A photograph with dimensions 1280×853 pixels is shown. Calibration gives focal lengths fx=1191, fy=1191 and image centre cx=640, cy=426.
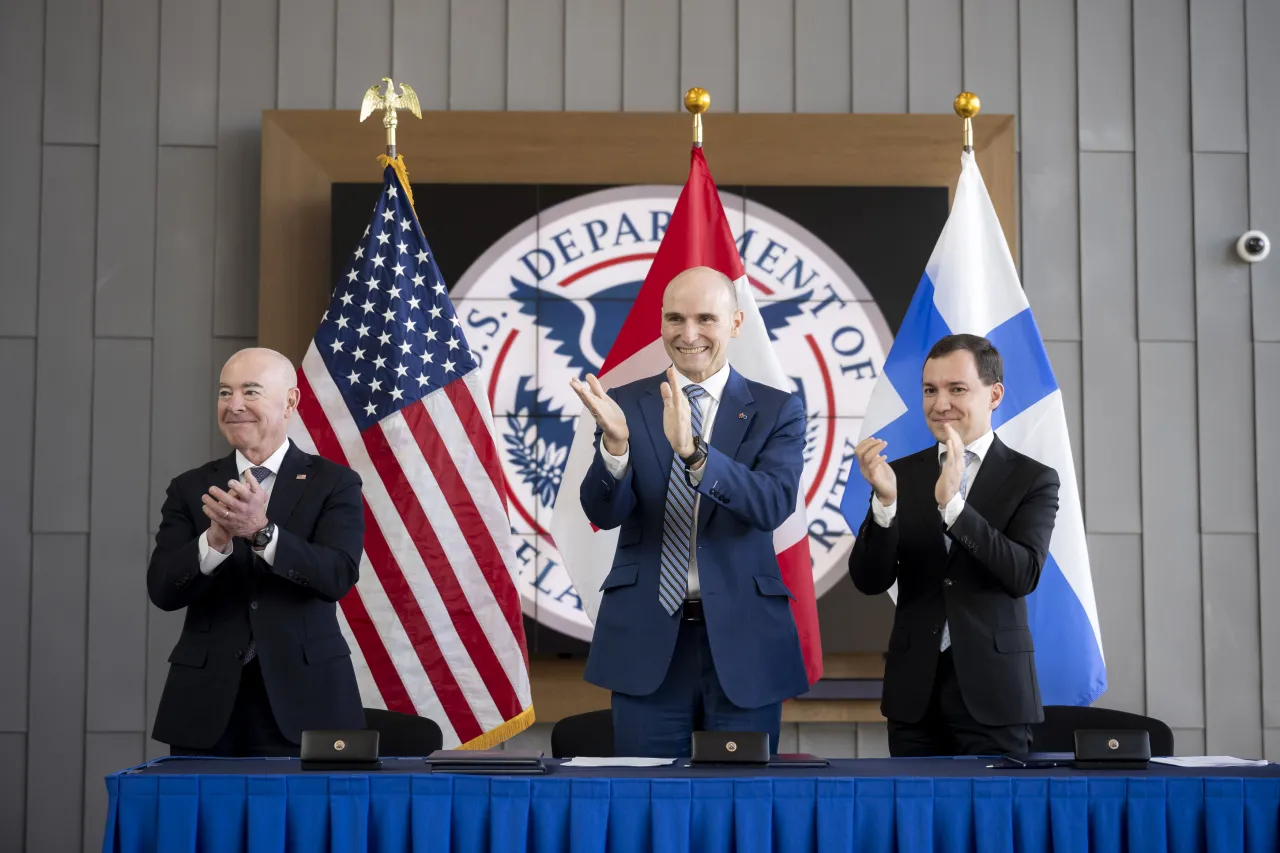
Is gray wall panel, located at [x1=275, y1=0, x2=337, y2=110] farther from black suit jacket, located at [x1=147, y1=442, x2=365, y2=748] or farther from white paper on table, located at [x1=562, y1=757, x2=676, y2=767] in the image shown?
white paper on table, located at [x1=562, y1=757, x2=676, y2=767]

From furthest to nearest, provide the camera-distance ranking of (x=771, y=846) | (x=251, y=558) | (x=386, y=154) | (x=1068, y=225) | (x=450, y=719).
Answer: (x=1068, y=225)
(x=386, y=154)
(x=450, y=719)
(x=251, y=558)
(x=771, y=846)

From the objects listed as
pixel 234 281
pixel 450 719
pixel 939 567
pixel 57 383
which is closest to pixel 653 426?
pixel 939 567

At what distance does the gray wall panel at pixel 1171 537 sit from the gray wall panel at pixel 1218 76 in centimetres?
76

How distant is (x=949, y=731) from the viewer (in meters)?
2.53

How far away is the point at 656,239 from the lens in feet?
13.2

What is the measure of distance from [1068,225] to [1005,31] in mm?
733

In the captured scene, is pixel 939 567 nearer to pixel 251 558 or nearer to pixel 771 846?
pixel 771 846

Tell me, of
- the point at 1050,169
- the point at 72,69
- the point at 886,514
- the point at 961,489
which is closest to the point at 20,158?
the point at 72,69

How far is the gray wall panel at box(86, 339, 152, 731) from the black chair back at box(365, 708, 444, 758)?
1.55 m

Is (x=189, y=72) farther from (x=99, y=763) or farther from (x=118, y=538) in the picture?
(x=99, y=763)

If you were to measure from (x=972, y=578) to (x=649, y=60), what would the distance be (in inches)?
93.8

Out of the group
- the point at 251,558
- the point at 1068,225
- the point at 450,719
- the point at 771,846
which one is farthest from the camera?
the point at 1068,225

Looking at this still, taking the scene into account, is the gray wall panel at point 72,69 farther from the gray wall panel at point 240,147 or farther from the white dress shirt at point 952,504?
the white dress shirt at point 952,504

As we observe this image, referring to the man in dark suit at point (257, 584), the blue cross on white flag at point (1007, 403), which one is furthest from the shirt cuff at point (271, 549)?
the blue cross on white flag at point (1007, 403)
